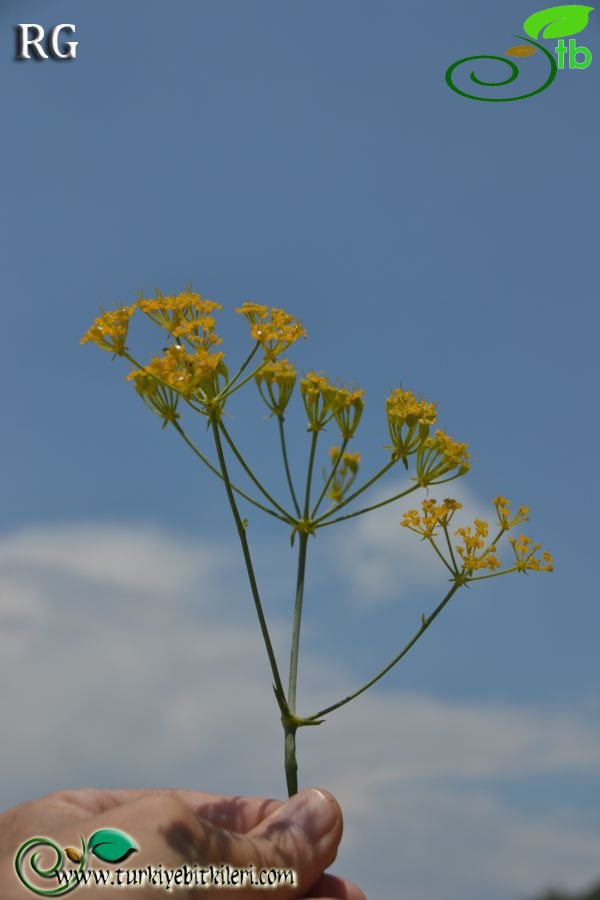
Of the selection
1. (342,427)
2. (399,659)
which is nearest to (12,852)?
(399,659)

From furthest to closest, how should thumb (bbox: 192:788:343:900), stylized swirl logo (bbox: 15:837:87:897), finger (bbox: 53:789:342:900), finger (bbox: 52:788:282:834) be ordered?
finger (bbox: 52:788:282:834), thumb (bbox: 192:788:343:900), stylized swirl logo (bbox: 15:837:87:897), finger (bbox: 53:789:342:900)

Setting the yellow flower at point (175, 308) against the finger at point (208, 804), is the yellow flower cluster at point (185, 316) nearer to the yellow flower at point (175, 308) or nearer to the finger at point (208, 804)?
the yellow flower at point (175, 308)

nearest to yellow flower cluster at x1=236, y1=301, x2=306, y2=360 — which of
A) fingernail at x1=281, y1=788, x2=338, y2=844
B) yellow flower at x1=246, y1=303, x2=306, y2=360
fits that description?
yellow flower at x1=246, y1=303, x2=306, y2=360

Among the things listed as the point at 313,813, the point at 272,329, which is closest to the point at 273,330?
the point at 272,329

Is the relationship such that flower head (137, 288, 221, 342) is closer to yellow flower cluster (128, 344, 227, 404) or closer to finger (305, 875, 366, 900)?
yellow flower cluster (128, 344, 227, 404)

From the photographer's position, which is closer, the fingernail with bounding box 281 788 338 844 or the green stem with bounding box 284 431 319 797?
the green stem with bounding box 284 431 319 797

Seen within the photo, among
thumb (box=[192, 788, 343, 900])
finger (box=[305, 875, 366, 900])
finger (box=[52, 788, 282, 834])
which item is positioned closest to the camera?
thumb (box=[192, 788, 343, 900])

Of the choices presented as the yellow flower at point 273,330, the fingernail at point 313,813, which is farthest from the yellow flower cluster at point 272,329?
the fingernail at point 313,813
